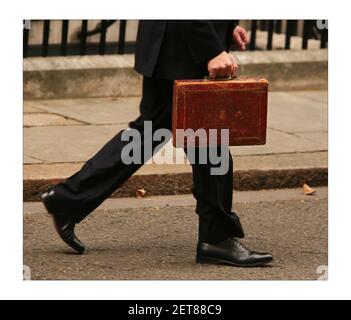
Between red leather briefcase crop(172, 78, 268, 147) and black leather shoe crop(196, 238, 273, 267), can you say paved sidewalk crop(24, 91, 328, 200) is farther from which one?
red leather briefcase crop(172, 78, 268, 147)

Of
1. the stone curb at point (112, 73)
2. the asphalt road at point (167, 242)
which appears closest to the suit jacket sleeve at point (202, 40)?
the asphalt road at point (167, 242)

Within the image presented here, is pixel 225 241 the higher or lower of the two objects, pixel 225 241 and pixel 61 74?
the lower

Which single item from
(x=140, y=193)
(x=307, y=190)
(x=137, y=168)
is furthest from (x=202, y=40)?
(x=307, y=190)

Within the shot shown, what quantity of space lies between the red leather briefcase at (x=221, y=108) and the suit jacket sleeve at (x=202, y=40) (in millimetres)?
136

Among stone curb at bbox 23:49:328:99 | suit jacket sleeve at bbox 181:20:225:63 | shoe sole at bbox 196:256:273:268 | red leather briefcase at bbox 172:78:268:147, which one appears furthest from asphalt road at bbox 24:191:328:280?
stone curb at bbox 23:49:328:99

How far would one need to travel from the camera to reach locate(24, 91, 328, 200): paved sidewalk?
304 inches

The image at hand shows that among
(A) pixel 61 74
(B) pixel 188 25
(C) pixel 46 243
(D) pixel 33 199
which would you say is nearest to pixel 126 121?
(A) pixel 61 74

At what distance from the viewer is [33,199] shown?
7.44 meters

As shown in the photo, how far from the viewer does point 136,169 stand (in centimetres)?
616

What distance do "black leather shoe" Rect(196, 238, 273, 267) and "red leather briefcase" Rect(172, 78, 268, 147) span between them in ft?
1.88

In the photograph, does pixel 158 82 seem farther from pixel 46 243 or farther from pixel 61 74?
pixel 61 74

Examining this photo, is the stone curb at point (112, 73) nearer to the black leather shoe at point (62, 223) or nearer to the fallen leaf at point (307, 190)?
the fallen leaf at point (307, 190)

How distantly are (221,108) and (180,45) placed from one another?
0.39 m

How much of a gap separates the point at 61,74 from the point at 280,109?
→ 5.68 feet
